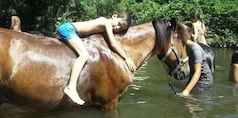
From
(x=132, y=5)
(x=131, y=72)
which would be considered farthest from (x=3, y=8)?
(x=131, y=72)

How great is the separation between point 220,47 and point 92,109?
712 inches

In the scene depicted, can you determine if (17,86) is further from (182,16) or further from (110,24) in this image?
(182,16)

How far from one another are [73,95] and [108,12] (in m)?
26.8

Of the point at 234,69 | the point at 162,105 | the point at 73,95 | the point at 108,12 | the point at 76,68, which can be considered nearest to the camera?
the point at 73,95

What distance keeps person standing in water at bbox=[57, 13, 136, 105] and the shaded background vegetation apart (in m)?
18.3

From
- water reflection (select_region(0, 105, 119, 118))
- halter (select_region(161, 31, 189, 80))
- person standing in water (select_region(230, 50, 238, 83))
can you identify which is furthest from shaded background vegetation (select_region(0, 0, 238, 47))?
water reflection (select_region(0, 105, 119, 118))

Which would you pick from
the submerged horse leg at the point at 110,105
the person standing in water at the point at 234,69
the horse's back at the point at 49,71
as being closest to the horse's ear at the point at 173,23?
the horse's back at the point at 49,71

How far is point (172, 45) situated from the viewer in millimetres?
6352

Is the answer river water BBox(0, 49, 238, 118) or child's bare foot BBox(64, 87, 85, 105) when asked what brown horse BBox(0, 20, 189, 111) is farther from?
river water BBox(0, 49, 238, 118)

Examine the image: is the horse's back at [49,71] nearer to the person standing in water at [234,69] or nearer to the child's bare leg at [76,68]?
the child's bare leg at [76,68]

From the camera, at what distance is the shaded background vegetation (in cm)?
2461

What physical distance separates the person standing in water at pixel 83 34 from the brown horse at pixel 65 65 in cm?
10

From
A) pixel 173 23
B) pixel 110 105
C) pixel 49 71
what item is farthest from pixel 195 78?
pixel 49 71

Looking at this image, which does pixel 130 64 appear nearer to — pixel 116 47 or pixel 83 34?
pixel 116 47
